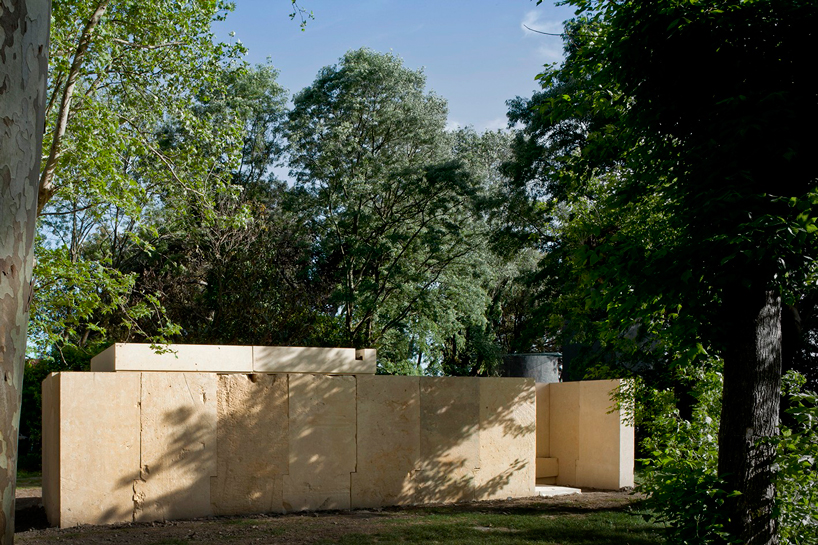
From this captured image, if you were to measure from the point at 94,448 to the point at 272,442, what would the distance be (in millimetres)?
2277

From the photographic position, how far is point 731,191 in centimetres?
530

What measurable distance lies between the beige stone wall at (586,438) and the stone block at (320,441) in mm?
4760

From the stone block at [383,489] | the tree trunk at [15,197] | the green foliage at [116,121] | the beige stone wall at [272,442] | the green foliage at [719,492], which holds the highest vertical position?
the green foliage at [116,121]

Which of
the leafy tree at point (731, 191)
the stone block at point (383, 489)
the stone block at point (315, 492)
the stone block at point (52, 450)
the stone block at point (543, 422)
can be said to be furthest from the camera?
the stone block at point (543, 422)

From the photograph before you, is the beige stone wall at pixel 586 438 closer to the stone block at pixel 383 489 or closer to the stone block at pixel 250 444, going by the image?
the stone block at pixel 383 489

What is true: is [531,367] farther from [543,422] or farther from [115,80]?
[115,80]

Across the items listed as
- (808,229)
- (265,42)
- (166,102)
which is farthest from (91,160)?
(265,42)

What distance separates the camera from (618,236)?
622 cm

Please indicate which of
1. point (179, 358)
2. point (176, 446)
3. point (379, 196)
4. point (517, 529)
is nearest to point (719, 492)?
point (517, 529)

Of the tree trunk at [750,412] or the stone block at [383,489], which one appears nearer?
the tree trunk at [750,412]

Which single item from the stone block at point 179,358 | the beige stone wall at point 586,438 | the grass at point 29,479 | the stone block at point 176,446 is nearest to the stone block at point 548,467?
the beige stone wall at point 586,438

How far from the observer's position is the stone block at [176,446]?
31.0 ft

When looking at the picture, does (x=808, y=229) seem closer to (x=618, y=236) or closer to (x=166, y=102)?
(x=618, y=236)

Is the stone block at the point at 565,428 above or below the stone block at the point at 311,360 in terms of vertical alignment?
below
